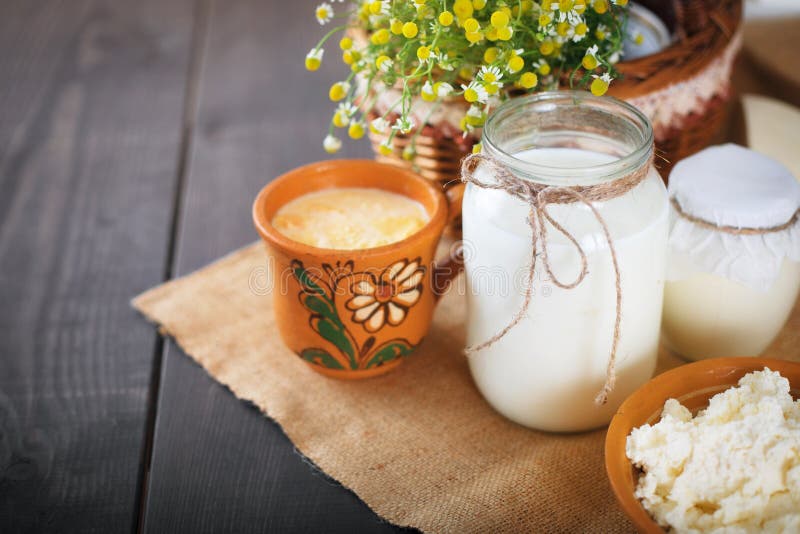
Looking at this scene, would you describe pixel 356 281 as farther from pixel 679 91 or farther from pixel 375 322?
pixel 679 91

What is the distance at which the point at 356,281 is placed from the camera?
0.76 metres

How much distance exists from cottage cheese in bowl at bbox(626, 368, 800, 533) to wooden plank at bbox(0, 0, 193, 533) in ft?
1.40

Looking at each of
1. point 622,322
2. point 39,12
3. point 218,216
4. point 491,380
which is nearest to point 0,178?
point 218,216

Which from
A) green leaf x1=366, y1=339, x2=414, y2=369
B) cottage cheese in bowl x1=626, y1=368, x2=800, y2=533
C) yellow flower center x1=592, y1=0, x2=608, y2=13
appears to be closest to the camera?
cottage cheese in bowl x1=626, y1=368, x2=800, y2=533

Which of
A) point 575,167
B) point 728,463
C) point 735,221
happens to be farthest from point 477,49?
point 728,463

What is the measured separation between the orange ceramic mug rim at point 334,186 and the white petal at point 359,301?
0.05 metres

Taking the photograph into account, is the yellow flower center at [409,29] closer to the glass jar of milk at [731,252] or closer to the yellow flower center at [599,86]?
the yellow flower center at [599,86]

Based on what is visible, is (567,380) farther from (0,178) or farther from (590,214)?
(0,178)

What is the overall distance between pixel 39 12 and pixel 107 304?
0.83 m

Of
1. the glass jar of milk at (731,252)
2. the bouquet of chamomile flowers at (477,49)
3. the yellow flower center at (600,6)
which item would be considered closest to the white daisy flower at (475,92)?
the bouquet of chamomile flowers at (477,49)

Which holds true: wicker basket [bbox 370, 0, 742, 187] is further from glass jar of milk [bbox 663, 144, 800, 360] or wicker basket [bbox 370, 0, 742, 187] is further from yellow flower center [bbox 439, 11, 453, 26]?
yellow flower center [bbox 439, 11, 453, 26]

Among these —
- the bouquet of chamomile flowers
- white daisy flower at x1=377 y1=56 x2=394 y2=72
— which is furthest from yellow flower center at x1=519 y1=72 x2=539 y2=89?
white daisy flower at x1=377 y1=56 x2=394 y2=72

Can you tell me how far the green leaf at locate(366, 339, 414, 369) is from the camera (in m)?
0.82

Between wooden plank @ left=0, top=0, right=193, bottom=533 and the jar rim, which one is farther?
wooden plank @ left=0, top=0, right=193, bottom=533
